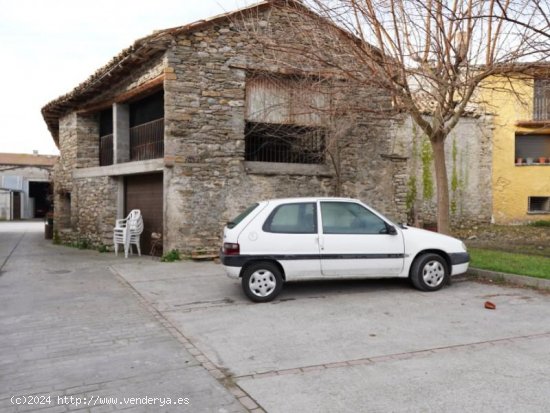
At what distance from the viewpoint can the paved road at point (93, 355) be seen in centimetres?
358

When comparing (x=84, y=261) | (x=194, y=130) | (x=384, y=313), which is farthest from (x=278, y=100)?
(x=384, y=313)

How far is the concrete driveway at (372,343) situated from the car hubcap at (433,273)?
24cm

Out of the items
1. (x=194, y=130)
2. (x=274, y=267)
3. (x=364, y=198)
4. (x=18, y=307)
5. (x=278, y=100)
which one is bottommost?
(x=18, y=307)

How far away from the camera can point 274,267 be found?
22.1 feet

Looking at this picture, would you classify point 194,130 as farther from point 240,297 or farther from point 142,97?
point 240,297

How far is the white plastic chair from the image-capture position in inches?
468

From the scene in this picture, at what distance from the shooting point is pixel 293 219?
6906 mm

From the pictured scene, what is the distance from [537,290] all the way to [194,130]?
25.0 ft

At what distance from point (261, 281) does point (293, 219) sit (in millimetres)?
1031

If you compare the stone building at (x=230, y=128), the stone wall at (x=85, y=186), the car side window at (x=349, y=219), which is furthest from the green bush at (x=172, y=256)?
the car side window at (x=349, y=219)

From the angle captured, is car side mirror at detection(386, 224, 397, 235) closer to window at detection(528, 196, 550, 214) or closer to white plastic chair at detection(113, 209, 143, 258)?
white plastic chair at detection(113, 209, 143, 258)

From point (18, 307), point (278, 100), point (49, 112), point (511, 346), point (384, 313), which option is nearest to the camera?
point (511, 346)

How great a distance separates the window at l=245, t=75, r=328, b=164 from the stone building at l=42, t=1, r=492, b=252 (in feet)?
0.09

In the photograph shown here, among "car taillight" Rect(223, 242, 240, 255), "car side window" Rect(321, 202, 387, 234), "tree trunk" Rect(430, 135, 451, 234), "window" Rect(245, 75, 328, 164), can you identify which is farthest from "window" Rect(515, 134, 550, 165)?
"car taillight" Rect(223, 242, 240, 255)
